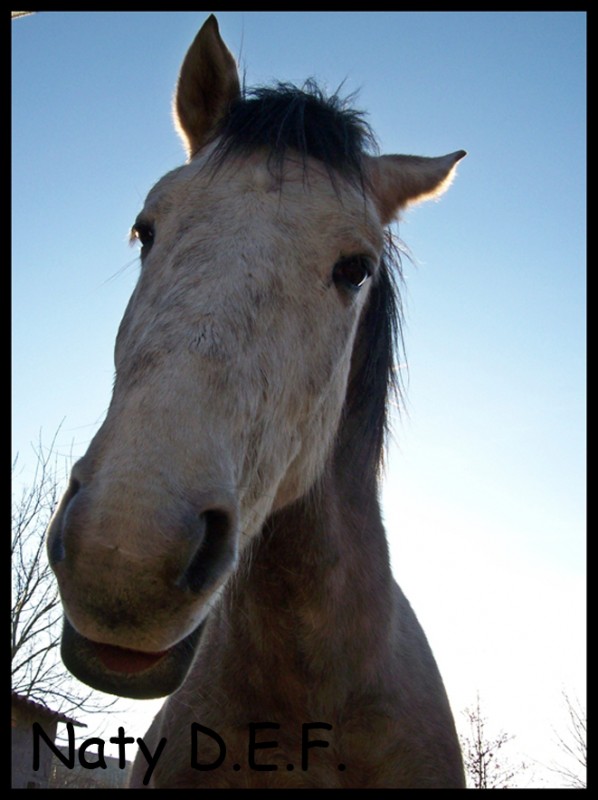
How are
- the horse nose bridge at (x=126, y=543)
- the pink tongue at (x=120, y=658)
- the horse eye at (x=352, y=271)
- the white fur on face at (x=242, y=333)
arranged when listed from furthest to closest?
the horse eye at (x=352, y=271)
the white fur on face at (x=242, y=333)
the pink tongue at (x=120, y=658)
the horse nose bridge at (x=126, y=543)

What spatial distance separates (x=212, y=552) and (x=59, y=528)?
0.46 m

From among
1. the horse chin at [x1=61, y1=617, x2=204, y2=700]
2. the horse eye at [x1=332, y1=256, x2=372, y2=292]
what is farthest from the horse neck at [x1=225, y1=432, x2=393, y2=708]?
the horse chin at [x1=61, y1=617, x2=204, y2=700]

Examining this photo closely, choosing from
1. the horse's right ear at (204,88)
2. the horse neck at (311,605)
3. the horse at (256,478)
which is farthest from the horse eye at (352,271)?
the horse's right ear at (204,88)

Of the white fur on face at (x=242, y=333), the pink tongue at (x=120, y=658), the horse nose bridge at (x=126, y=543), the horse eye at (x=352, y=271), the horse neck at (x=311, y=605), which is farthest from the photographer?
the horse neck at (x=311, y=605)

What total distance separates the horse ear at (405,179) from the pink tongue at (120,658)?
9.69 ft

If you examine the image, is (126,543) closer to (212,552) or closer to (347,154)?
(212,552)

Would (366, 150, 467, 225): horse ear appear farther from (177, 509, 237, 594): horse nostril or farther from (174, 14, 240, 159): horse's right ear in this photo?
(177, 509, 237, 594): horse nostril

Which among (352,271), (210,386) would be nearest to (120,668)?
(210,386)

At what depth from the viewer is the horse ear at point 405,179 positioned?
3912 millimetres

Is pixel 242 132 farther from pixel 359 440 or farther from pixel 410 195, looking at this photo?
pixel 359 440

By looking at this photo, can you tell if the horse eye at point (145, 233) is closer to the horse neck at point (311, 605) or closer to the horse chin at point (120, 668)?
the horse neck at point (311, 605)

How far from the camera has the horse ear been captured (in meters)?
3.91

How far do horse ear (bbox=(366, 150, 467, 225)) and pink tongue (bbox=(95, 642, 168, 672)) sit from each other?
2955 millimetres

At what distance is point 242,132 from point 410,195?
4.14ft
